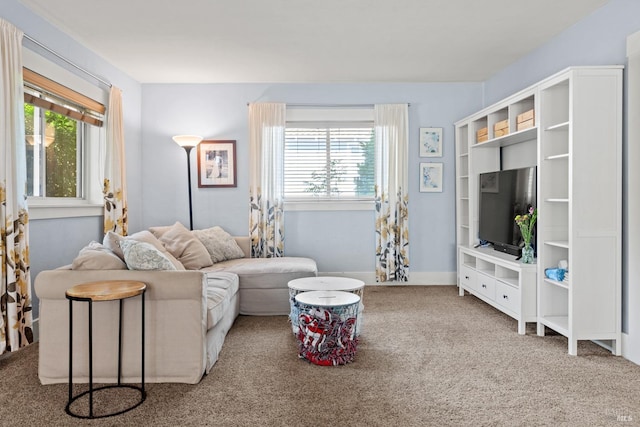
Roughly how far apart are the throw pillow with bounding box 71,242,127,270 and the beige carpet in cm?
69

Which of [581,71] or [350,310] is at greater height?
[581,71]

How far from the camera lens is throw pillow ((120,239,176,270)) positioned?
254 cm

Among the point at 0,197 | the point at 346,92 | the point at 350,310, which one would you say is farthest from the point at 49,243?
the point at 346,92

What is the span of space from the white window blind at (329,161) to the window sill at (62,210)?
85.6 inches

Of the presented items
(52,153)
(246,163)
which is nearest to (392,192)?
(246,163)

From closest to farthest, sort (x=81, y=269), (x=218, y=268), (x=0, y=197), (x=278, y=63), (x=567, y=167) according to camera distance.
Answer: (x=81, y=269)
(x=0, y=197)
(x=567, y=167)
(x=218, y=268)
(x=278, y=63)

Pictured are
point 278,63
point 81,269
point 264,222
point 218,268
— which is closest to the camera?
point 81,269

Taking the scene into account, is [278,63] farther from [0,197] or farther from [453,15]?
[0,197]

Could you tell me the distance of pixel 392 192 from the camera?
17.2 feet

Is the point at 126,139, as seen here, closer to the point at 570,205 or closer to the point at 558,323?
the point at 570,205

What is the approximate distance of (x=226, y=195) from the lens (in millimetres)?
5309

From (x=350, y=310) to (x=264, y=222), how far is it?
2500 mm

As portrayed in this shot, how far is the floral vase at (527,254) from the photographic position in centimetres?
350

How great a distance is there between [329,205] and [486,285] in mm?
2073
